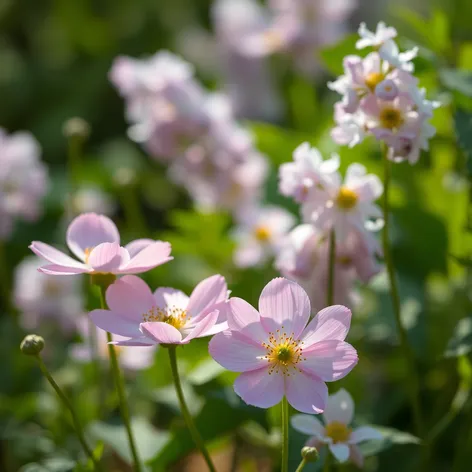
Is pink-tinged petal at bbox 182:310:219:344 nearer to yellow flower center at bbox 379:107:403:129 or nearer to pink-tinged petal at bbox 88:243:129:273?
pink-tinged petal at bbox 88:243:129:273

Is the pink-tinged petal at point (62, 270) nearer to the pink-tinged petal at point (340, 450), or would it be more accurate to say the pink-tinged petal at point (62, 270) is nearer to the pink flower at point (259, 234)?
the pink-tinged petal at point (340, 450)


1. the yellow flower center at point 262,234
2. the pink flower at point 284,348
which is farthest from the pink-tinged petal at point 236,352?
the yellow flower center at point 262,234

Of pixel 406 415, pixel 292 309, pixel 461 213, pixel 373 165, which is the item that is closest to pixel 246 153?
pixel 373 165

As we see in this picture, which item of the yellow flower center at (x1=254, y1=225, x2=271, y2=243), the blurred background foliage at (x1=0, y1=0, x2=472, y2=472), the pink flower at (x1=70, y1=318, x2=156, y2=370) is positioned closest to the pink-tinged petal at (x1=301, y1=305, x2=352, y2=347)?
the blurred background foliage at (x1=0, y1=0, x2=472, y2=472)

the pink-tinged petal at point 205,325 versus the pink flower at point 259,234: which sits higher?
the pink-tinged petal at point 205,325

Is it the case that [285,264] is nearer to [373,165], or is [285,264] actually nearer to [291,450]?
[291,450]
